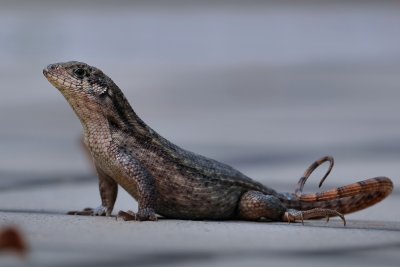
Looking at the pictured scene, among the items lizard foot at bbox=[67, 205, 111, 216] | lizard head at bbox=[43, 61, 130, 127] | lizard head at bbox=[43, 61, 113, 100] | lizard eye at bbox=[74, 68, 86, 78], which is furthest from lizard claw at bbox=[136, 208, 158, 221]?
lizard eye at bbox=[74, 68, 86, 78]

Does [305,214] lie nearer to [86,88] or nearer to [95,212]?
[95,212]

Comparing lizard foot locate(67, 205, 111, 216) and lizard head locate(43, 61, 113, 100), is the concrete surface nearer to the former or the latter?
lizard foot locate(67, 205, 111, 216)

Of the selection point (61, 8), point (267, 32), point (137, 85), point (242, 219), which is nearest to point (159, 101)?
point (137, 85)

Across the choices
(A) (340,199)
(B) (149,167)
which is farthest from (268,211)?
(B) (149,167)

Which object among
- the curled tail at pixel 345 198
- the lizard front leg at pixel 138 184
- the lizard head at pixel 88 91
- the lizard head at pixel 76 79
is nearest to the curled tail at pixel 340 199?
the curled tail at pixel 345 198

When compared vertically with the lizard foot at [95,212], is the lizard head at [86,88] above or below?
above

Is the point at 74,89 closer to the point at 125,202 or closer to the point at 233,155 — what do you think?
the point at 125,202

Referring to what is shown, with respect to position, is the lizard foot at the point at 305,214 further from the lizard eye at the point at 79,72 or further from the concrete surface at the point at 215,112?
the lizard eye at the point at 79,72
